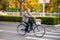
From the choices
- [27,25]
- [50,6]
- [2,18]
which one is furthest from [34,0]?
[27,25]

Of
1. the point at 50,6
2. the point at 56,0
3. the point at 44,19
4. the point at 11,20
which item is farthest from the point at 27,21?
the point at 50,6

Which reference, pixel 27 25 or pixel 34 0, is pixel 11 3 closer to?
pixel 34 0

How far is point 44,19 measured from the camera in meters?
24.0

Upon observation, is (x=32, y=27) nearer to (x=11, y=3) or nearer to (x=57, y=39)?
(x=57, y=39)

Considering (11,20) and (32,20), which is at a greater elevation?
(32,20)

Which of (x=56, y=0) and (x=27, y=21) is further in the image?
(x=56, y=0)

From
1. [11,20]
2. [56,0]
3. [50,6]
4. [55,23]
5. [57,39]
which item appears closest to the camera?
[57,39]

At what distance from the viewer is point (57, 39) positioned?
13094mm

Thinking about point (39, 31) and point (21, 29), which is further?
point (21, 29)

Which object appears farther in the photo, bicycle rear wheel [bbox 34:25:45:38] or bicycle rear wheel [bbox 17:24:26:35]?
bicycle rear wheel [bbox 17:24:26:35]

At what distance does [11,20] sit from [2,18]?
1364 mm

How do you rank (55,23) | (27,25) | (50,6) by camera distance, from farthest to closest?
(50,6) < (55,23) < (27,25)

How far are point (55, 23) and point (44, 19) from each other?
3.79 ft

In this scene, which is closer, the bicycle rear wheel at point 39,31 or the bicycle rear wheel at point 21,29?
the bicycle rear wheel at point 39,31
